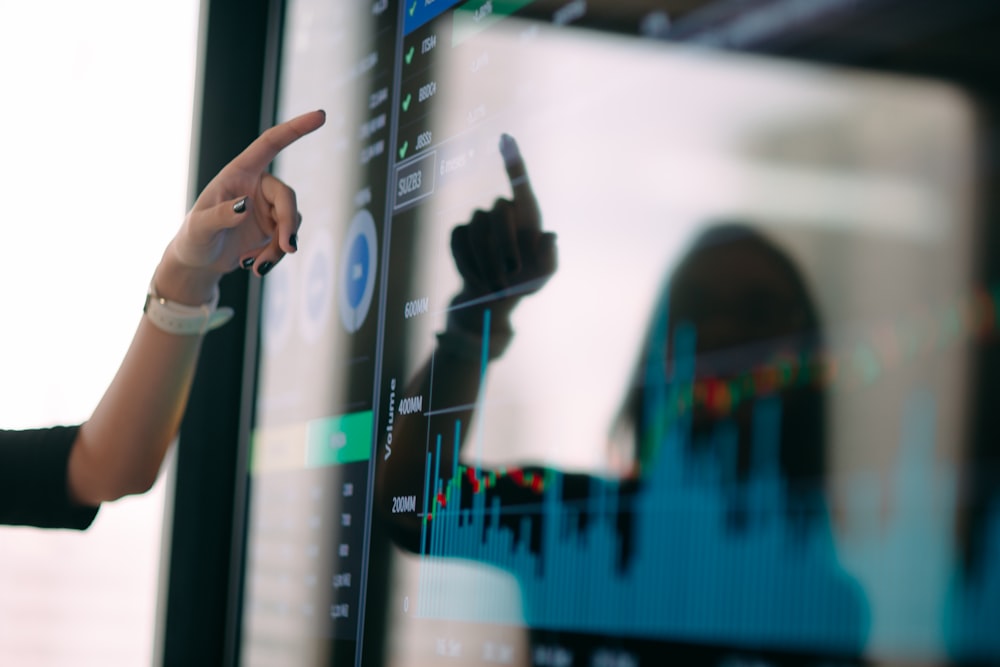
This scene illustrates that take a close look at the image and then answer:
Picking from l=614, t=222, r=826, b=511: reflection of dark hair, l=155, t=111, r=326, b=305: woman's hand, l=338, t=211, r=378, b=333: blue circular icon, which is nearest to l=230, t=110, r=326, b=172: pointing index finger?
l=155, t=111, r=326, b=305: woman's hand

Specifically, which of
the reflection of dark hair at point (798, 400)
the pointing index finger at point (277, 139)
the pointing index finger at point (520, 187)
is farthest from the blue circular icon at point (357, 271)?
the reflection of dark hair at point (798, 400)

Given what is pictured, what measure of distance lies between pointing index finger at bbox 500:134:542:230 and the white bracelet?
478 millimetres

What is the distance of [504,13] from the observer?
88 centimetres

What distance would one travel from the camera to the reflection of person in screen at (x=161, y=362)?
1.10 m

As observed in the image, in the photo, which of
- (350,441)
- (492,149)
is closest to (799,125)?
(492,149)

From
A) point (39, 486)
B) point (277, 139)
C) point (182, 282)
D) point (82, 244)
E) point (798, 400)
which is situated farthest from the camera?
point (82, 244)

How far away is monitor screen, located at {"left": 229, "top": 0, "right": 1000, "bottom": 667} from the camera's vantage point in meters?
0.49

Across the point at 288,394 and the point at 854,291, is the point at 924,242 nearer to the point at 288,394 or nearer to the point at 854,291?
the point at 854,291

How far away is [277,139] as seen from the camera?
108cm

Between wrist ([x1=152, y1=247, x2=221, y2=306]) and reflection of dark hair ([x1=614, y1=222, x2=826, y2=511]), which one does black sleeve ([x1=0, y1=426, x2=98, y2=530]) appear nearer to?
wrist ([x1=152, y1=247, x2=221, y2=306])

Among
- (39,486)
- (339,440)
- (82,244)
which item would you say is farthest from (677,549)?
(82,244)

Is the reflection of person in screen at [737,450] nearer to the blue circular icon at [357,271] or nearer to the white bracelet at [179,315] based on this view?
the blue circular icon at [357,271]

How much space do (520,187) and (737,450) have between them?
12.7 inches

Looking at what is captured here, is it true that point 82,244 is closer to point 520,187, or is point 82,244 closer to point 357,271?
point 357,271
